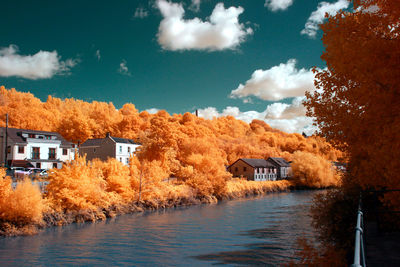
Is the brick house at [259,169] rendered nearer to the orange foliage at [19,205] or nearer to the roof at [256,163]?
the roof at [256,163]

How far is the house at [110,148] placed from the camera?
59844mm

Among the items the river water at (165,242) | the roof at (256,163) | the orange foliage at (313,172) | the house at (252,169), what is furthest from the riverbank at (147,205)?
the roof at (256,163)

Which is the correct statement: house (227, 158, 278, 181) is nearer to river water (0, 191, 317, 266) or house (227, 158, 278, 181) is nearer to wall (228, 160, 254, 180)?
wall (228, 160, 254, 180)

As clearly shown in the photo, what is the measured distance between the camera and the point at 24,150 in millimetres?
50375

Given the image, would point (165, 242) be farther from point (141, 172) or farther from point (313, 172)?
point (313, 172)

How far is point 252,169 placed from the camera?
7062cm

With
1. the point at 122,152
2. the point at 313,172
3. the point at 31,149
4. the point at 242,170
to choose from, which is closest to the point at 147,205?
the point at 122,152

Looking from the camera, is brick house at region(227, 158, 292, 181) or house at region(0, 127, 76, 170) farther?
brick house at region(227, 158, 292, 181)

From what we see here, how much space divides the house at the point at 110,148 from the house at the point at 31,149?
6.98m

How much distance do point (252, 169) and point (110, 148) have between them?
1257 inches

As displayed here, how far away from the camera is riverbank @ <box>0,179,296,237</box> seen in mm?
23422

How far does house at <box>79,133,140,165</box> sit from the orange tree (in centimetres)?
5131

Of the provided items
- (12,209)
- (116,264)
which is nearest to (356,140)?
(116,264)

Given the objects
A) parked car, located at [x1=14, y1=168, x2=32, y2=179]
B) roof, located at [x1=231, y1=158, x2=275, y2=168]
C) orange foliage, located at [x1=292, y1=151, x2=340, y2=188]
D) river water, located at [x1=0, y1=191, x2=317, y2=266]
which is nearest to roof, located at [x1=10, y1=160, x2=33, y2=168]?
parked car, located at [x1=14, y1=168, x2=32, y2=179]
